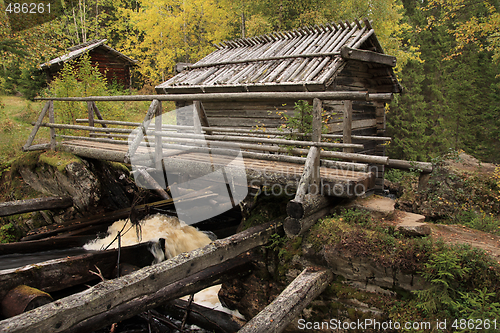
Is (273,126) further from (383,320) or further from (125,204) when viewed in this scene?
(383,320)

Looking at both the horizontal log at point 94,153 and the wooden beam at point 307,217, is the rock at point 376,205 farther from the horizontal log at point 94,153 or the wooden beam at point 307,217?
the horizontal log at point 94,153

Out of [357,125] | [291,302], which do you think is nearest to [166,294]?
[291,302]

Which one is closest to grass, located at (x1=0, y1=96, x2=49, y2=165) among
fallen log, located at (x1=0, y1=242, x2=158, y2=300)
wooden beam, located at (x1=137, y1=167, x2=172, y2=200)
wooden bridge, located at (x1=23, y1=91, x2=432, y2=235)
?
wooden bridge, located at (x1=23, y1=91, x2=432, y2=235)

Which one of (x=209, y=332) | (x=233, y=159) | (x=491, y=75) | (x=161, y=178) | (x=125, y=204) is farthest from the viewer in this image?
(x=491, y=75)

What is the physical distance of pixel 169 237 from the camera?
7164 mm

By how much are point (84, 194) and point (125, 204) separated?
43.5 inches

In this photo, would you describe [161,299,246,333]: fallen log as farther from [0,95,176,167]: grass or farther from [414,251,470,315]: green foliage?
[0,95,176,167]: grass

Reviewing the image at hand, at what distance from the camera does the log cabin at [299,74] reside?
314 inches

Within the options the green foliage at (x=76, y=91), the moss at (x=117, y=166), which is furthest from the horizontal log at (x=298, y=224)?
the green foliage at (x=76, y=91)

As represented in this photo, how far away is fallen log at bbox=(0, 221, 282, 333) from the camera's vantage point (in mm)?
2373

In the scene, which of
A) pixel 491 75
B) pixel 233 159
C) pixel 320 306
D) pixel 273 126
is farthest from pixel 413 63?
pixel 320 306

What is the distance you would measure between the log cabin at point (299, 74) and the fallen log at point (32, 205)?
13.7 feet

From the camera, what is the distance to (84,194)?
7117mm

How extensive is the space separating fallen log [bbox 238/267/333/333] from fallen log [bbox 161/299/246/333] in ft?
5.31
